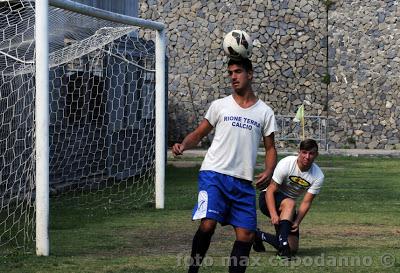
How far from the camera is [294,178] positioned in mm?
12352

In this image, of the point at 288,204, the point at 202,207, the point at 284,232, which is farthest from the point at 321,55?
the point at 202,207

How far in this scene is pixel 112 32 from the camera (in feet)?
58.9

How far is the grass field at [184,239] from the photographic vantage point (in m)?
11.4

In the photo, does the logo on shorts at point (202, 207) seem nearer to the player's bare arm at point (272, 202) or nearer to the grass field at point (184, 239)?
the grass field at point (184, 239)

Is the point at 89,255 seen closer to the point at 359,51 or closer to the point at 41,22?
the point at 41,22

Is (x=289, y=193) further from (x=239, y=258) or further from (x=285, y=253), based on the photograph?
(x=239, y=258)

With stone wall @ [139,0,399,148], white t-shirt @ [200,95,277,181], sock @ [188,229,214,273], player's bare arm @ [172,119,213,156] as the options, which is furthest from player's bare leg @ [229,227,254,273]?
stone wall @ [139,0,399,148]

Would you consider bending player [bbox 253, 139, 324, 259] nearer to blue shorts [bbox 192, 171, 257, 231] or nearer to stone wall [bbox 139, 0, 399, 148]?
blue shorts [bbox 192, 171, 257, 231]

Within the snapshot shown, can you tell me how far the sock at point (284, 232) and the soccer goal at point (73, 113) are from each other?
2429mm

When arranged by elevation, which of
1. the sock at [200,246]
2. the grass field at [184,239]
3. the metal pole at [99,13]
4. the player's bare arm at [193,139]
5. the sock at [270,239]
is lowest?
the grass field at [184,239]

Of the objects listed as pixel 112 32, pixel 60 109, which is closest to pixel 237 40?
pixel 112 32

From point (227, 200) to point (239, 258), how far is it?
0.51 meters

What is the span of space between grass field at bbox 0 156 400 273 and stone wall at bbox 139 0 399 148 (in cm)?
1913

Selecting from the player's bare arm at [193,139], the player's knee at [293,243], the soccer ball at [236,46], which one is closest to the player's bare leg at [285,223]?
the player's knee at [293,243]
